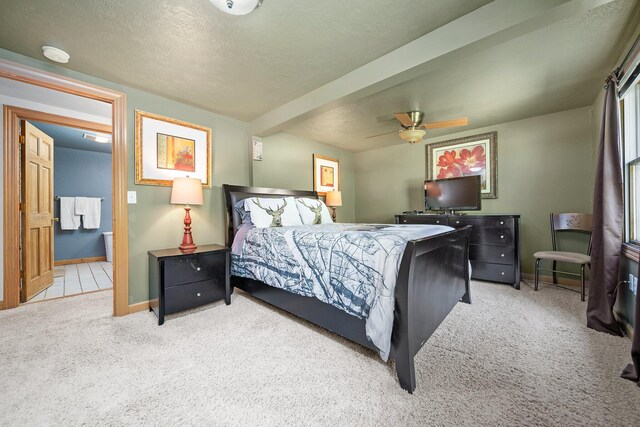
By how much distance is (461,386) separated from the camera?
4.85ft

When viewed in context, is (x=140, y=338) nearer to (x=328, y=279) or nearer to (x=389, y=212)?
(x=328, y=279)

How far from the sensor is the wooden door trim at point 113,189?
245cm

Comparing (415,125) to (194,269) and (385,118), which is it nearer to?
(385,118)

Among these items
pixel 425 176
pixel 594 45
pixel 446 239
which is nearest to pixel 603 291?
pixel 446 239

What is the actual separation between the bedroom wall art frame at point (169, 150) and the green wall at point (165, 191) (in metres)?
0.07

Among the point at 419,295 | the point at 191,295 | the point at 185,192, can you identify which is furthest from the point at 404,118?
the point at 191,295

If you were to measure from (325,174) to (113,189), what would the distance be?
342 centimetres

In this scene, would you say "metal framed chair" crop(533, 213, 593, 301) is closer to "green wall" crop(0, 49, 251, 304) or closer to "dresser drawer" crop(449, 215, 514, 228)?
"dresser drawer" crop(449, 215, 514, 228)

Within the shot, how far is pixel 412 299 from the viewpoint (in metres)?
1.51

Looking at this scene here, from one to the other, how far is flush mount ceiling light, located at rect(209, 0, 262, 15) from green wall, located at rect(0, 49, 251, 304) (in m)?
1.79

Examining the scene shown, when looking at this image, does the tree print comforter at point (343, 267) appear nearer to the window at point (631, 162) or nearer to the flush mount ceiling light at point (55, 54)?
the window at point (631, 162)

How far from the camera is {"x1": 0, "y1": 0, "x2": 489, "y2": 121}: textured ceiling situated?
5.47 ft

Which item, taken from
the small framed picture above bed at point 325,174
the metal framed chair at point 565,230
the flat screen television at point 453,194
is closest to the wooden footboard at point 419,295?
the metal framed chair at point 565,230

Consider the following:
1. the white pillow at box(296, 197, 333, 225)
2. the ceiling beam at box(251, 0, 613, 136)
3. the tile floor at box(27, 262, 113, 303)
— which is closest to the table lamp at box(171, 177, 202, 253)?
the white pillow at box(296, 197, 333, 225)
